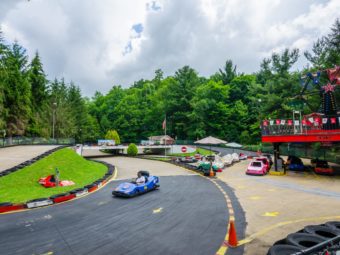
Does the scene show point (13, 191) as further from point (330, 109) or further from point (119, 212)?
point (330, 109)

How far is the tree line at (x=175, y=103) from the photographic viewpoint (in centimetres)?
3503

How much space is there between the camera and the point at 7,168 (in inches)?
722

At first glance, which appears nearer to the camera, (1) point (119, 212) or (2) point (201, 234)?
(2) point (201, 234)

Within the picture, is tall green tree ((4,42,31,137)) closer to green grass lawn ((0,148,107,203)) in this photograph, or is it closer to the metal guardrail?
green grass lawn ((0,148,107,203))

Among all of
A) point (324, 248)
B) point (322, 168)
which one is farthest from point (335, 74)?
point (324, 248)

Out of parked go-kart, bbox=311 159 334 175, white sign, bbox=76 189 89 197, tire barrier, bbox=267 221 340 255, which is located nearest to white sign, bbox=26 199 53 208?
white sign, bbox=76 189 89 197

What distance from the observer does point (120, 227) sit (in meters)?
8.93

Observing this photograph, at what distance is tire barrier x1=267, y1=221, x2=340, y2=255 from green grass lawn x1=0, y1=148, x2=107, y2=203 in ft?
42.0

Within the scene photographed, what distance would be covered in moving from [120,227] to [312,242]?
6.40 m

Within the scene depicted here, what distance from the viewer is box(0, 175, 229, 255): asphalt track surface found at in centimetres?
714

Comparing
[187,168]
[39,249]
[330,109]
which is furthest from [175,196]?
[330,109]

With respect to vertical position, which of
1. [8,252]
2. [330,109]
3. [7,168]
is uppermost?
[330,109]

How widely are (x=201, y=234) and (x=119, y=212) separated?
458 centimetres

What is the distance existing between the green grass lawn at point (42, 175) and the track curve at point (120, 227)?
287 cm
